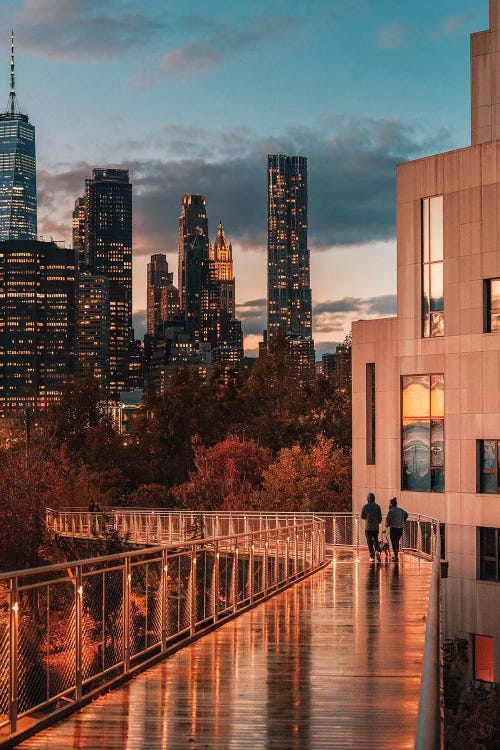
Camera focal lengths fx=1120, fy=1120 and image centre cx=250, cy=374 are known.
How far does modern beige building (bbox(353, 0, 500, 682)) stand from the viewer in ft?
124

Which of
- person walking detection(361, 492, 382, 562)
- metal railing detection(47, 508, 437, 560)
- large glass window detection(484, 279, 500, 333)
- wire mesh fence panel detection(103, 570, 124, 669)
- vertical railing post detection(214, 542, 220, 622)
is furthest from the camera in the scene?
large glass window detection(484, 279, 500, 333)

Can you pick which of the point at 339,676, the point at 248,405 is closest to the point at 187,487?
the point at 248,405

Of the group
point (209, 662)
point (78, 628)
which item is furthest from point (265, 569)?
point (78, 628)

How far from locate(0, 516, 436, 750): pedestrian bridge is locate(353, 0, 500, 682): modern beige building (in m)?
19.9

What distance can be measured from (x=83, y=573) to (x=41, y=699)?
1.27 meters

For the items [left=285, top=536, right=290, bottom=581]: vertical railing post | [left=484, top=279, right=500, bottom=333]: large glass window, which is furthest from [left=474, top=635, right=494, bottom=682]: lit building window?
[left=285, top=536, right=290, bottom=581]: vertical railing post

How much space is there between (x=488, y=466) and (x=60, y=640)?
98.1 ft

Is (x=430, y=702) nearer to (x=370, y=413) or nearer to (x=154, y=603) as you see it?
(x=154, y=603)

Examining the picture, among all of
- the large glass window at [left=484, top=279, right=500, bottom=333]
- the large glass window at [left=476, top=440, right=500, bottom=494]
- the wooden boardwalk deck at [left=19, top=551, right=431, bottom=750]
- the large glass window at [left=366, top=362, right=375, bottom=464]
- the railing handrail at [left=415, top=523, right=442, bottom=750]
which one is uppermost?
the large glass window at [left=484, top=279, right=500, bottom=333]

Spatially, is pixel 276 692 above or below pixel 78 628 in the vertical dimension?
below

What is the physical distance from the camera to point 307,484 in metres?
56.2

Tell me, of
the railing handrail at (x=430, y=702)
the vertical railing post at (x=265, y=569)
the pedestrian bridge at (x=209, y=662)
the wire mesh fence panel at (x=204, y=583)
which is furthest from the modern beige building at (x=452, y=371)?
the railing handrail at (x=430, y=702)

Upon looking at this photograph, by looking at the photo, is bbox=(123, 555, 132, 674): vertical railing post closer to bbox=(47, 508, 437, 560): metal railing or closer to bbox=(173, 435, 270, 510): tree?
bbox=(47, 508, 437, 560): metal railing

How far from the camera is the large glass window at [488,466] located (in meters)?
38.0
